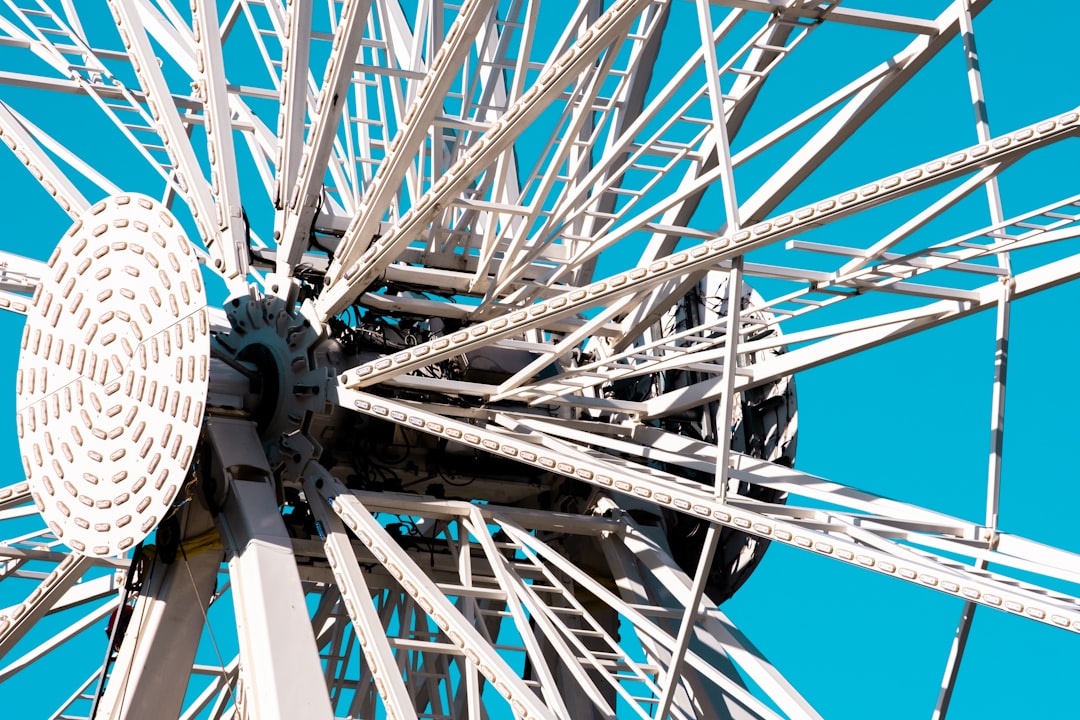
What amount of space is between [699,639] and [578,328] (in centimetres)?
393

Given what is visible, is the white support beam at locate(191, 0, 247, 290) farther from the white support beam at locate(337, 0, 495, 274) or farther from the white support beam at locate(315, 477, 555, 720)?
the white support beam at locate(315, 477, 555, 720)

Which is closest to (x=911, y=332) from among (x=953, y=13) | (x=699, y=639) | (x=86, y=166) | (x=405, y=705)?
(x=953, y=13)

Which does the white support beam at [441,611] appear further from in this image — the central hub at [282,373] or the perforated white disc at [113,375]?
the perforated white disc at [113,375]

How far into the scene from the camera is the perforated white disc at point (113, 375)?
65.4 feet

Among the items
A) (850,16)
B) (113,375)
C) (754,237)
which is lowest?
(113,375)

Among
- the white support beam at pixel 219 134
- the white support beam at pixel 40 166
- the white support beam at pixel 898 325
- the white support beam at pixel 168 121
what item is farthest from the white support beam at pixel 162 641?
the white support beam at pixel 898 325

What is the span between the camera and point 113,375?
2077cm

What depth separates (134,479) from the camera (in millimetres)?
20344

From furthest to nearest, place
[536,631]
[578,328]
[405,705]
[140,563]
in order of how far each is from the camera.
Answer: [536,631]
[578,328]
[140,563]
[405,705]

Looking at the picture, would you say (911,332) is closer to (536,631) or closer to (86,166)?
(536,631)

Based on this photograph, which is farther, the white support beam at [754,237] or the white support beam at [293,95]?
the white support beam at [293,95]

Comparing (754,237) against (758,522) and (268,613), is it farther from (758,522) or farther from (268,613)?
(268,613)

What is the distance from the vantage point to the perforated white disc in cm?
1994

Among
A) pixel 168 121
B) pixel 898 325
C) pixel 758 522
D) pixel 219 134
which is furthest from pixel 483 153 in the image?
pixel 168 121
